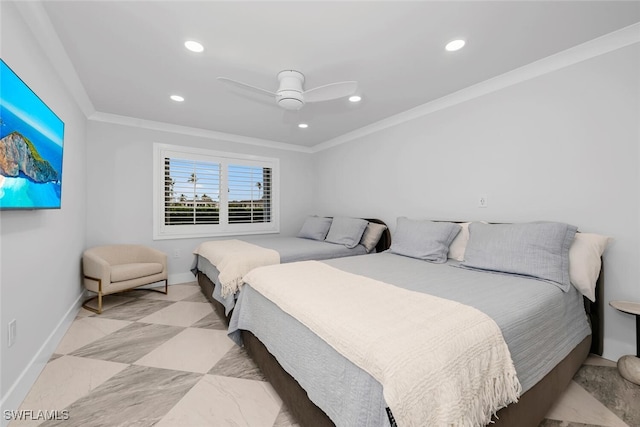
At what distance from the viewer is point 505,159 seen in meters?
2.60

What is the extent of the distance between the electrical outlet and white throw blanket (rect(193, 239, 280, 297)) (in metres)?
1.25

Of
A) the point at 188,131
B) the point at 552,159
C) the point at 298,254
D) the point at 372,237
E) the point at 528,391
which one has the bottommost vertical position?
the point at 528,391

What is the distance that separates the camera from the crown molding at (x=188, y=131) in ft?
11.9

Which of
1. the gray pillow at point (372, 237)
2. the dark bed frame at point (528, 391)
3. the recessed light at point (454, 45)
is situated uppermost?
the recessed light at point (454, 45)

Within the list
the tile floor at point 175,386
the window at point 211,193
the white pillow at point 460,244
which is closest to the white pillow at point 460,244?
→ the white pillow at point 460,244

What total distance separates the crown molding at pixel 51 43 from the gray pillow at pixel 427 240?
3263 millimetres

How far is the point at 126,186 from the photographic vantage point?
377 centimetres

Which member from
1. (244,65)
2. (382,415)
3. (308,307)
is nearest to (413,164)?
(244,65)

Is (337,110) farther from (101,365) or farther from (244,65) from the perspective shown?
(101,365)

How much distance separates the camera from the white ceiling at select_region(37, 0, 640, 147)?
1.72m

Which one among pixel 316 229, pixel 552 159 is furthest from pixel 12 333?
pixel 552 159

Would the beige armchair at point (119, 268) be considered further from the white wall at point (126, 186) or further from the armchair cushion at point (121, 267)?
the white wall at point (126, 186)

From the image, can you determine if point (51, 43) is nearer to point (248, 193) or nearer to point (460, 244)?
point (248, 193)

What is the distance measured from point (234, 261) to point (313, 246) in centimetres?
119
